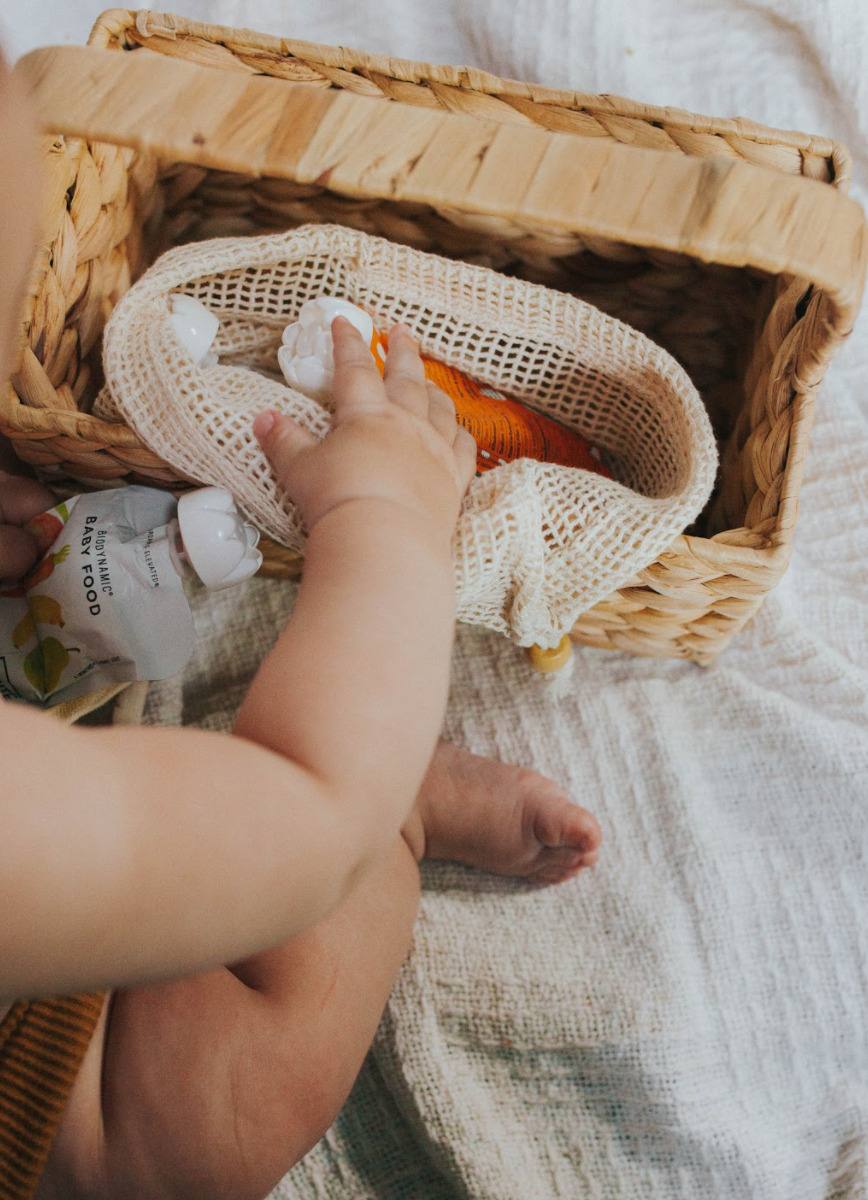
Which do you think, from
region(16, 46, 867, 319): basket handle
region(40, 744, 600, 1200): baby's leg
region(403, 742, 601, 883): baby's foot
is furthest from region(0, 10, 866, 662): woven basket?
region(40, 744, 600, 1200): baby's leg

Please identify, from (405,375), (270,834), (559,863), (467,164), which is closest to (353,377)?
(405,375)

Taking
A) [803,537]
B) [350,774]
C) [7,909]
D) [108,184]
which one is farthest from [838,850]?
[108,184]

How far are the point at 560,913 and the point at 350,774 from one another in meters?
0.34

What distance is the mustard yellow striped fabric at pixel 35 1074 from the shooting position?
1.58 feet

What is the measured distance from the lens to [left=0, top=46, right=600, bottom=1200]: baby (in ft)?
1.06

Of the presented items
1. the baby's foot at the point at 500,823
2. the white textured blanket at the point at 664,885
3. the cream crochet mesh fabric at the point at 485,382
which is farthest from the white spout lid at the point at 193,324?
the baby's foot at the point at 500,823

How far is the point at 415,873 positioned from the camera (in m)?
0.63

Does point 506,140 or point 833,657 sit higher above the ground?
point 506,140

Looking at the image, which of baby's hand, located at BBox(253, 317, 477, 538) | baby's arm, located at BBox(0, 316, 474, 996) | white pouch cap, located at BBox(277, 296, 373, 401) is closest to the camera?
baby's arm, located at BBox(0, 316, 474, 996)

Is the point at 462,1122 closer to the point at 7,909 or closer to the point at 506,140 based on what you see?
the point at 7,909

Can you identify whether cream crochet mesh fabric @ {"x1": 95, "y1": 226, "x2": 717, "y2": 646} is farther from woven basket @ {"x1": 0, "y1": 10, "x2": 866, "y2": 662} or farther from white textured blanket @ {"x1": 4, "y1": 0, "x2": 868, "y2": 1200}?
white textured blanket @ {"x1": 4, "y1": 0, "x2": 868, "y2": 1200}

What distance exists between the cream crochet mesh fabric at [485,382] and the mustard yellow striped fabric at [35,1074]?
28cm

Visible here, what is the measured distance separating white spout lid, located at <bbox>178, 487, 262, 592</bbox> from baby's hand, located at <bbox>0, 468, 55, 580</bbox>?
0.10 m

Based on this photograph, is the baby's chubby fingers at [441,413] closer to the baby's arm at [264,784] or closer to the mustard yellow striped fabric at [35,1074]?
the baby's arm at [264,784]
